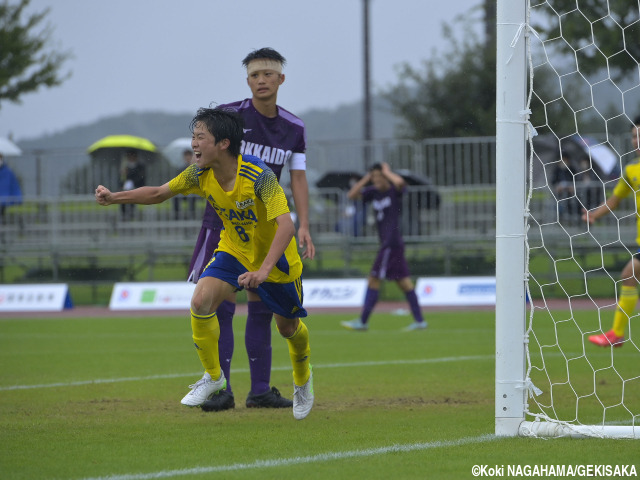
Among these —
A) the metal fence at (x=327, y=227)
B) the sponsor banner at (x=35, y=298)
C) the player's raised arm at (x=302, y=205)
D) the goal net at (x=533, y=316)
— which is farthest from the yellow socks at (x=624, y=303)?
the sponsor banner at (x=35, y=298)

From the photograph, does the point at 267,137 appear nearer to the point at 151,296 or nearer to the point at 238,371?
the point at 238,371

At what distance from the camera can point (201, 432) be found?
19.1ft

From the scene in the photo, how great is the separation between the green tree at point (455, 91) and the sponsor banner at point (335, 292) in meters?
15.3

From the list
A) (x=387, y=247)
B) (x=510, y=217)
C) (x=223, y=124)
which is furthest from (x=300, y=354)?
(x=387, y=247)

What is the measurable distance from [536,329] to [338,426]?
727 cm

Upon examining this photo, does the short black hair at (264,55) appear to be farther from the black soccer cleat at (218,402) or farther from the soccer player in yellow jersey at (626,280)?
the soccer player in yellow jersey at (626,280)

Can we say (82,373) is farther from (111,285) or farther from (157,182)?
(157,182)

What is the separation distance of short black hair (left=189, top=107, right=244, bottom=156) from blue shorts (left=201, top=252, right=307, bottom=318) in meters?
0.72

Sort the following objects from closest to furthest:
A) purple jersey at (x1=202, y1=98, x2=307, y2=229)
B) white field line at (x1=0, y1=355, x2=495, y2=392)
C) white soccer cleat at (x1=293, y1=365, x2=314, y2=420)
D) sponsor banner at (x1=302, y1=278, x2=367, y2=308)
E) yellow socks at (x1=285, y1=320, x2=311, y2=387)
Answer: white soccer cleat at (x1=293, y1=365, x2=314, y2=420) → yellow socks at (x1=285, y1=320, x2=311, y2=387) → purple jersey at (x1=202, y1=98, x2=307, y2=229) → white field line at (x1=0, y1=355, x2=495, y2=392) → sponsor banner at (x1=302, y1=278, x2=367, y2=308)

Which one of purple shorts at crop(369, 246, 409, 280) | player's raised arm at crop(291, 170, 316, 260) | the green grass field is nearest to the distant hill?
purple shorts at crop(369, 246, 409, 280)

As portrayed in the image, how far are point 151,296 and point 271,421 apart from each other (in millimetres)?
12887

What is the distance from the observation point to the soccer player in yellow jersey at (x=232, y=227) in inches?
239

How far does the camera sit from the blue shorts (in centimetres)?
629

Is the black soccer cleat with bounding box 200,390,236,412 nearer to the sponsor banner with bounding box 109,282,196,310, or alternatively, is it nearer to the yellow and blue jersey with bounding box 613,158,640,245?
the yellow and blue jersey with bounding box 613,158,640,245
